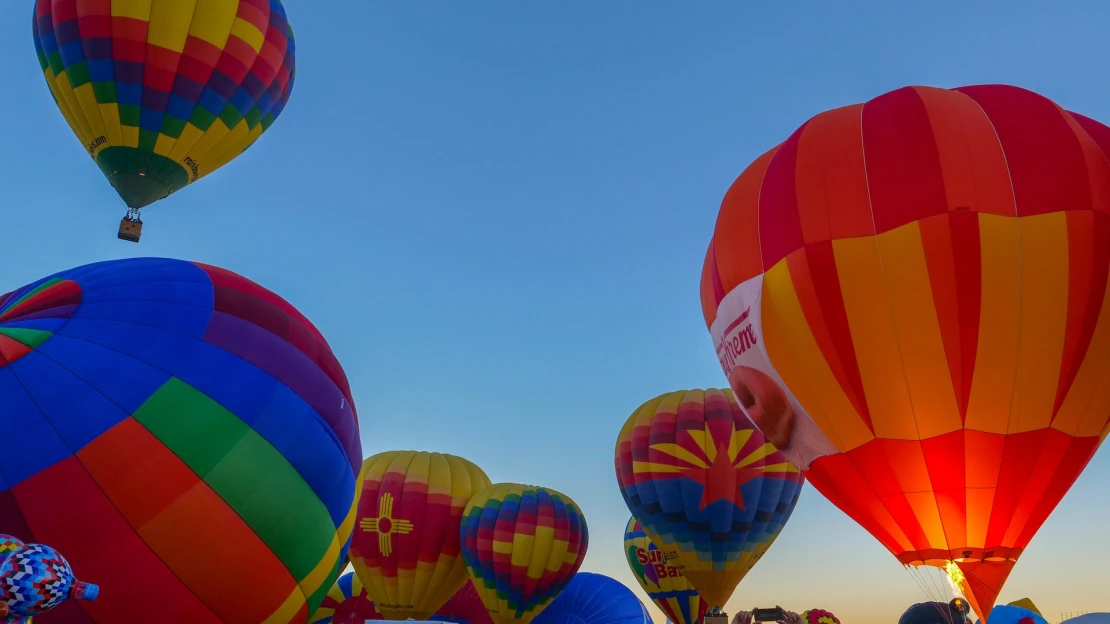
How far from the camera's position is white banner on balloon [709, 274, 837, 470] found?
306 inches

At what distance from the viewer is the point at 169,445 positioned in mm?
4395

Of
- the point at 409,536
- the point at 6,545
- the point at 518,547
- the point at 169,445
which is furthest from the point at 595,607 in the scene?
the point at 6,545

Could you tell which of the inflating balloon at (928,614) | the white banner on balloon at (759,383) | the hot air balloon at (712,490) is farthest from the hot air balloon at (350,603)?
the inflating balloon at (928,614)

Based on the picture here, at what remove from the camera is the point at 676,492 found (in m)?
14.4

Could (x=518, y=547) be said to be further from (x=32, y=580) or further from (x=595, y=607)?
(x=32, y=580)

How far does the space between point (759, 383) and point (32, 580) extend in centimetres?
658

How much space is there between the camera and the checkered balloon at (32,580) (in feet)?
9.70

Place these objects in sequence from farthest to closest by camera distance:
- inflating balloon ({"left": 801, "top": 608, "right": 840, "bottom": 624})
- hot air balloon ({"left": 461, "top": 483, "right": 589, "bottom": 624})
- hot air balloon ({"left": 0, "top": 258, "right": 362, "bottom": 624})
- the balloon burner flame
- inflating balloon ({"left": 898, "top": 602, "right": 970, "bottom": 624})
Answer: hot air balloon ({"left": 461, "top": 483, "right": 589, "bottom": 624}) → inflating balloon ({"left": 801, "top": 608, "right": 840, "bottom": 624}) → inflating balloon ({"left": 898, "top": 602, "right": 970, "bottom": 624}) → the balloon burner flame → hot air balloon ({"left": 0, "top": 258, "right": 362, "bottom": 624})

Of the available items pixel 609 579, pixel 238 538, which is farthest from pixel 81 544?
pixel 609 579

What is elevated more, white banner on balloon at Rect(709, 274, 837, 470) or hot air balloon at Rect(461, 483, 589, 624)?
white banner on balloon at Rect(709, 274, 837, 470)

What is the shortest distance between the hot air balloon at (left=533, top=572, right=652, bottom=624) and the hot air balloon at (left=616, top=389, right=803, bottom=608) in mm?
6137

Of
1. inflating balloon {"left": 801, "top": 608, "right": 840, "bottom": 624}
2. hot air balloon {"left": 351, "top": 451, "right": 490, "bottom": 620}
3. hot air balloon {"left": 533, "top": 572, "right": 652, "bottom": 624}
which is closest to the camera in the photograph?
inflating balloon {"left": 801, "top": 608, "right": 840, "bottom": 624}

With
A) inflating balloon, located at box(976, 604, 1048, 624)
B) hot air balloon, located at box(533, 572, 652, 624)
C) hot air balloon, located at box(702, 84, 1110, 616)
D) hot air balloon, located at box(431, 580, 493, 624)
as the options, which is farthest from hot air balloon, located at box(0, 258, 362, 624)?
hot air balloon, located at box(533, 572, 652, 624)

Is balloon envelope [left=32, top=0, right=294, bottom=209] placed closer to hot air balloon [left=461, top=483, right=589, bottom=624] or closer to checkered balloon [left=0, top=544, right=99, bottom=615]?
hot air balloon [left=461, top=483, right=589, bottom=624]
